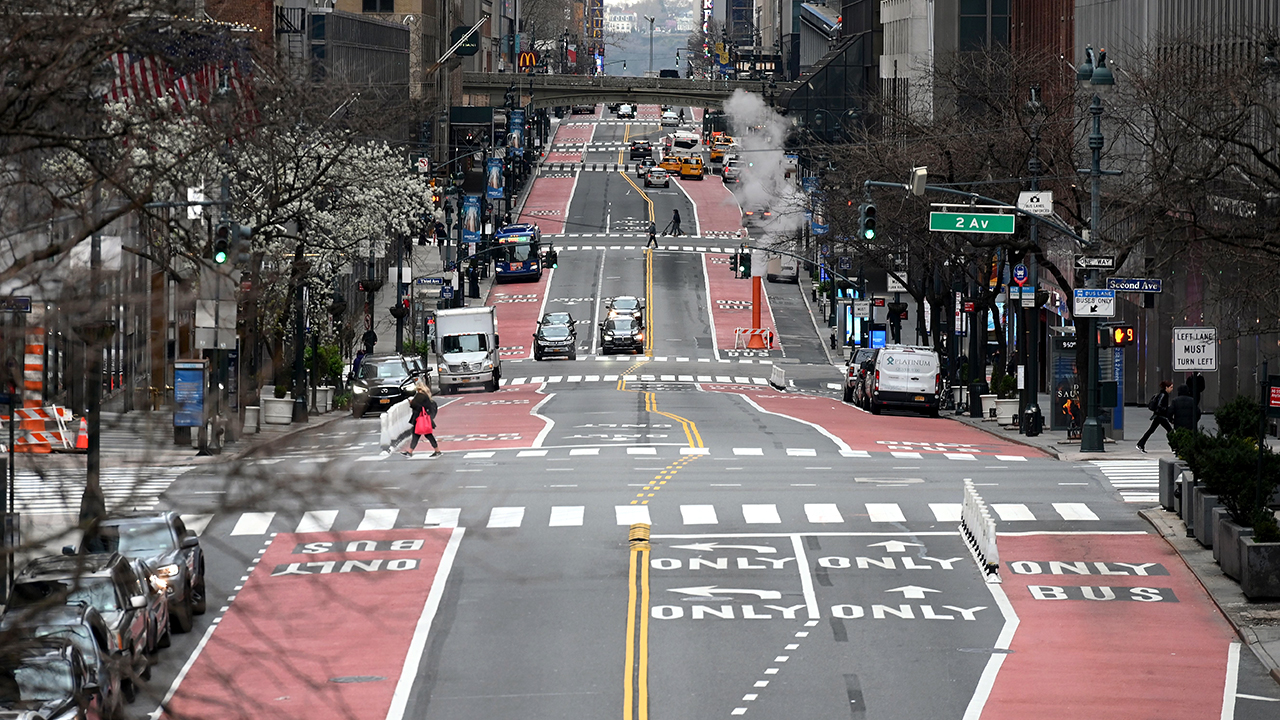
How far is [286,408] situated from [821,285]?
56.9m

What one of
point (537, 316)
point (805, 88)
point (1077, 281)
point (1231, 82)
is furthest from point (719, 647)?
point (805, 88)

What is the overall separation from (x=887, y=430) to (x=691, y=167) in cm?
10735

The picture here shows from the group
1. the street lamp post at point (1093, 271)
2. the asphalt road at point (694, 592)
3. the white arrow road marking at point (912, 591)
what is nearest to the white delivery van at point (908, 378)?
the asphalt road at point (694, 592)

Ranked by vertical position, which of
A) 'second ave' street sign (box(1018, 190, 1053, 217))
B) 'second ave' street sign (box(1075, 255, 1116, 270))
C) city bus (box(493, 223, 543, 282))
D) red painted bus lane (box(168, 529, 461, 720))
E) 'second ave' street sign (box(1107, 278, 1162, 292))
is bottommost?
red painted bus lane (box(168, 529, 461, 720))

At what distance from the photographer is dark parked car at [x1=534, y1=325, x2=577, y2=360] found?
265 feet

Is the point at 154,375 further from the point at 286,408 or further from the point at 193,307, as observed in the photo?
the point at 286,408

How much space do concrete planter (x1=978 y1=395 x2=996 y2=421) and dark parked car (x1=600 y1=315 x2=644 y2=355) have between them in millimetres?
33040

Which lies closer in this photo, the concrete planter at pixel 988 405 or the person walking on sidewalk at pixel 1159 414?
the person walking on sidewalk at pixel 1159 414

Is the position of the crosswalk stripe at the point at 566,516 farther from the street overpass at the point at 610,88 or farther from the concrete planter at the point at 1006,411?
the street overpass at the point at 610,88

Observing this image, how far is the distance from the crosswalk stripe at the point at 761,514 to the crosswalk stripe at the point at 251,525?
7.65 m

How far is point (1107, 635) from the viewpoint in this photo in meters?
21.3

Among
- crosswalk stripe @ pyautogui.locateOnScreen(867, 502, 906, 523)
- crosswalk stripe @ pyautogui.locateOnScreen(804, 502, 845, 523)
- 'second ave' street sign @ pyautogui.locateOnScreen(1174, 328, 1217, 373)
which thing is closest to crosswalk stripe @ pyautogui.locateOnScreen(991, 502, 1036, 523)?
crosswalk stripe @ pyautogui.locateOnScreen(867, 502, 906, 523)

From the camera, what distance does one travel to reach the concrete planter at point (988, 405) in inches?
2067

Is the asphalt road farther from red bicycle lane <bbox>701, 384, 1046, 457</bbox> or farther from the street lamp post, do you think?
the street lamp post
